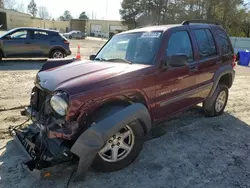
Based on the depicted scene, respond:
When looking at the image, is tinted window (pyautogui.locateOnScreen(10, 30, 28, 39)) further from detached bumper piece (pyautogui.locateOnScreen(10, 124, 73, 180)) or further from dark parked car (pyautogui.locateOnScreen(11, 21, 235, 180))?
detached bumper piece (pyautogui.locateOnScreen(10, 124, 73, 180))

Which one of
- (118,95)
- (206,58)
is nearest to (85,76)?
(118,95)

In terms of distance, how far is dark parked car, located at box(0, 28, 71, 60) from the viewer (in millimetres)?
11992

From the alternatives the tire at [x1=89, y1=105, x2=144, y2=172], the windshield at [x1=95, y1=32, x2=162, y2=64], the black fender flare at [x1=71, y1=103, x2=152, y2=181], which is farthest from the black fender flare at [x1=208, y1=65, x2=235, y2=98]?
the black fender flare at [x1=71, y1=103, x2=152, y2=181]

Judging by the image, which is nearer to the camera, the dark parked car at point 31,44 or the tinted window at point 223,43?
the tinted window at point 223,43

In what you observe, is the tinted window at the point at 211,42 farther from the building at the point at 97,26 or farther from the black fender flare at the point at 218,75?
the building at the point at 97,26

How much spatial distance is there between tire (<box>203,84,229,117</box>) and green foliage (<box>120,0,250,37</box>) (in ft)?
104

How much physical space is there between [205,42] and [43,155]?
142 inches

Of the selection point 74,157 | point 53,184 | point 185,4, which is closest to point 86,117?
point 74,157

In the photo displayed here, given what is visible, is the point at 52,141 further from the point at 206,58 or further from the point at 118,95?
the point at 206,58

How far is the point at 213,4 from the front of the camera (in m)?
36.2

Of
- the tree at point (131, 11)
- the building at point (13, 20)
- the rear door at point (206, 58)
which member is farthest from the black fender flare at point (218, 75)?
the building at point (13, 20)

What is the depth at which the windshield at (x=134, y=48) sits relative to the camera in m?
3.87

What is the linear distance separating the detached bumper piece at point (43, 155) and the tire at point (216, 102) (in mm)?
3244

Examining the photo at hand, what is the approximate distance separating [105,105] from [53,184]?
3.69ft
